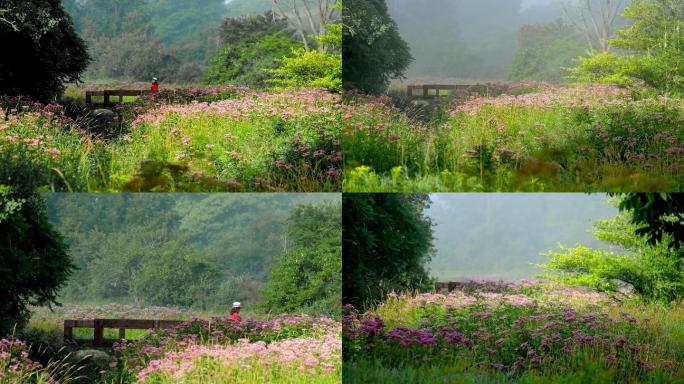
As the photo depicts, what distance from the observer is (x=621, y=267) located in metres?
9.68

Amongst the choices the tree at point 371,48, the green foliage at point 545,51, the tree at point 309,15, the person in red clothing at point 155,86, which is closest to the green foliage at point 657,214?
the green foliage at point 545,51

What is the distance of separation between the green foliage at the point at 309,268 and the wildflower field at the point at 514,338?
0.35m

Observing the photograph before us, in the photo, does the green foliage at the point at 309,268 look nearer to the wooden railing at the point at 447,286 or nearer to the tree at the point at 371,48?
the wooden railing at the point at 447,286

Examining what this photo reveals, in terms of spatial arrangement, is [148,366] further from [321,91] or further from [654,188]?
[654,188]

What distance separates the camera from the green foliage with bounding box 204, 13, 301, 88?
30.3 feet

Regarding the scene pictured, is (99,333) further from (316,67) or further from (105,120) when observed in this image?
(316,67)

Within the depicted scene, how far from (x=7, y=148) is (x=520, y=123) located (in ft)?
15.7

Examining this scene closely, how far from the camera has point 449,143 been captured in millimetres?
8883

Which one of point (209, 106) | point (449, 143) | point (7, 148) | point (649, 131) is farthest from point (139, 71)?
point (649, 131)

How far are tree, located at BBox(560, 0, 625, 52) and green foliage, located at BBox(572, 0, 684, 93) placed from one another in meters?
0.08

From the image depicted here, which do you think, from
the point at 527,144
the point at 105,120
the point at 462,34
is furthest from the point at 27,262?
the point at 527,144

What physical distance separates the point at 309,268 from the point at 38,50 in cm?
335

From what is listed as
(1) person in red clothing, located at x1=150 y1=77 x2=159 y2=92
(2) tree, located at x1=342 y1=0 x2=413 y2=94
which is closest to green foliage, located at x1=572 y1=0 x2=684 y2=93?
(2) tree, located at x1=342 y1=0 x2=413 y2=94

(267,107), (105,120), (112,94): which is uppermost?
(112,94)
